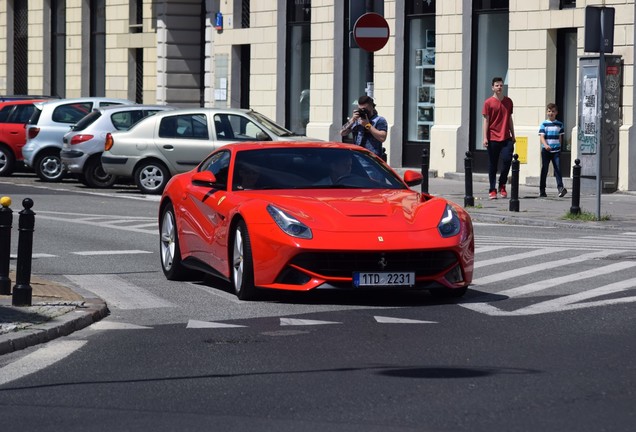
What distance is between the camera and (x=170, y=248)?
1378 cm

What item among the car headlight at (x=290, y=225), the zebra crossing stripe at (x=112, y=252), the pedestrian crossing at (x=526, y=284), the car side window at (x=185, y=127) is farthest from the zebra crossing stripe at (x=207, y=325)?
the car side window at (x=185, y=127)

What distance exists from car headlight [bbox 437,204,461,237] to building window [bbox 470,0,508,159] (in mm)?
18114

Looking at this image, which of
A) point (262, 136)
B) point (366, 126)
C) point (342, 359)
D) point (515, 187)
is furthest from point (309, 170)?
point (262, 136)

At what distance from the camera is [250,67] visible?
123 feet

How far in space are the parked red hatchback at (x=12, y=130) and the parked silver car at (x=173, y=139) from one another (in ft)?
18.3

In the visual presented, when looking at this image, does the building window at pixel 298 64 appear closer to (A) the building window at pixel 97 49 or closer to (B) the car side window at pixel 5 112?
(B) the car side window at pixel 5 112

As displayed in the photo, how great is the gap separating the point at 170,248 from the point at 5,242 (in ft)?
7.88

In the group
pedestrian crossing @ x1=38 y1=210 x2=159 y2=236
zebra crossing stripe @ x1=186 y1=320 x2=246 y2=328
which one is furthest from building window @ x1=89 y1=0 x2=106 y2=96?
zebra crossing stripe @ x1=186 y1=320 x2=246 y2=328

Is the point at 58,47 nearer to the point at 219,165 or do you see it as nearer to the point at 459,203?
the point at 459,203

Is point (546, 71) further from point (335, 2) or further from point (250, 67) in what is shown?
point (250, 67)

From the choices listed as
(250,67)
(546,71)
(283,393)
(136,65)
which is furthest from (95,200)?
(136,65)

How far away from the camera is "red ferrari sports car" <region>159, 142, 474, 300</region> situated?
451 inches

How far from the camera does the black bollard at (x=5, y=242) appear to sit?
11.5 m

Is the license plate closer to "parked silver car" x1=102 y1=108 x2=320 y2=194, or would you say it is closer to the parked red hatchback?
"parked silver car" x1=102 y1=108 x2=320 y2=194
